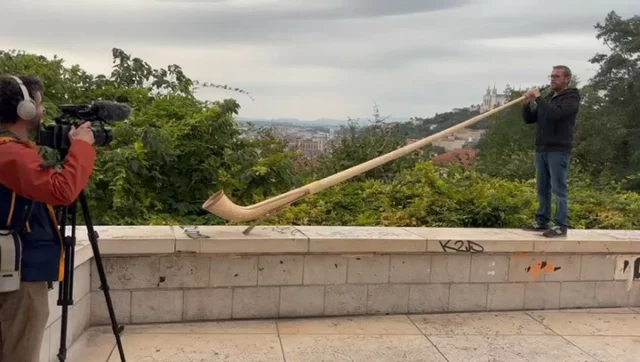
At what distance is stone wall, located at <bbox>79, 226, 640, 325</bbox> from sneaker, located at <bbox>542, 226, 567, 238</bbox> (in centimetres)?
14

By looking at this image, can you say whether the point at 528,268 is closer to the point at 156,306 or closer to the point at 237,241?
the point at 237,241

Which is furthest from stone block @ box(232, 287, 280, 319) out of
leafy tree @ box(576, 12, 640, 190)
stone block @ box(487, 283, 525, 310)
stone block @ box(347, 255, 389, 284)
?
leafy tree @ box(576, 12, 640, 190)

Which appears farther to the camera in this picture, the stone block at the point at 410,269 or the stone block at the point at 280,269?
the stone block at the point at 410,269

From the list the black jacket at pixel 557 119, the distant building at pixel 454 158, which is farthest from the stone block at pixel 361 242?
the distant building at pixel 454 158

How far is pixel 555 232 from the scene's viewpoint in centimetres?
540

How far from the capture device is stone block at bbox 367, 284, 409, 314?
500cm

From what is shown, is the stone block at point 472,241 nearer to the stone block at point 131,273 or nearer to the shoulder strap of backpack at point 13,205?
the stone block at point 131,273

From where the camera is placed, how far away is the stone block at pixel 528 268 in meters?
5.24

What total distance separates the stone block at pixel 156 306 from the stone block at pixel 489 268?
2.40 m

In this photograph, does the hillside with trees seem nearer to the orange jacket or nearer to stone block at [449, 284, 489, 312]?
stone block at [449, 284, 489, 312]

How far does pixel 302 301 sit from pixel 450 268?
4.15 feet

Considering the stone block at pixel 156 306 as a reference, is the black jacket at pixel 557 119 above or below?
above

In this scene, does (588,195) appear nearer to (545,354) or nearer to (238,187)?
(545,354)

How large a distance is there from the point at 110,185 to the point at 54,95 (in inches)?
58.8
